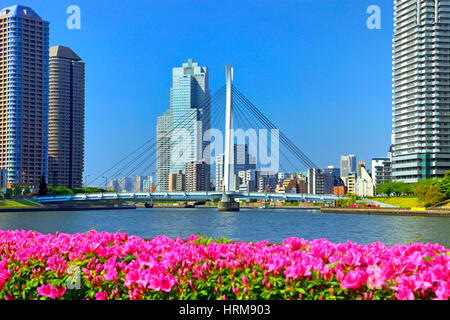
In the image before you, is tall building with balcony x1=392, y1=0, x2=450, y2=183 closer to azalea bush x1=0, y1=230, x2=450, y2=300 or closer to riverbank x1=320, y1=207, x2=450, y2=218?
riverbank x1=320, y1=207, x2=450, y2=218

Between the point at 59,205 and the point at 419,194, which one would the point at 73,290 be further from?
the point at 59,205

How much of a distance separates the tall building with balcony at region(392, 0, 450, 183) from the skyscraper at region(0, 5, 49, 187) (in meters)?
115

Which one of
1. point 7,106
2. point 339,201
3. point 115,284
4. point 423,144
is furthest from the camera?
point 7,106

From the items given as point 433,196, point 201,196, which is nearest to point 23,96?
point 201,196

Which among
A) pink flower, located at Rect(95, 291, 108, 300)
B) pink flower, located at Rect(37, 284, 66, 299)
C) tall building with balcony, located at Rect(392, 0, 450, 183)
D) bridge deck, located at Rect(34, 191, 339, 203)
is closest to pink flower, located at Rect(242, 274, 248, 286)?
pink flower, located at Rect(95, 291, 108, 300)

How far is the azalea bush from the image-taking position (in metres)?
5.98

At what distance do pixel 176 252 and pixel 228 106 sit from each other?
98045 mm

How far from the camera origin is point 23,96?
185375 millimetres

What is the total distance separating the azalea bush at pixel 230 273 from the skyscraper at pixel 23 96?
612ft

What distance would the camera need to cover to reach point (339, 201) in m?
120

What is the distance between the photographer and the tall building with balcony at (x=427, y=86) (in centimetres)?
14412

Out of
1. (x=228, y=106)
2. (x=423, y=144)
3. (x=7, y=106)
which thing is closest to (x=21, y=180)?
(x=7, y=106)
